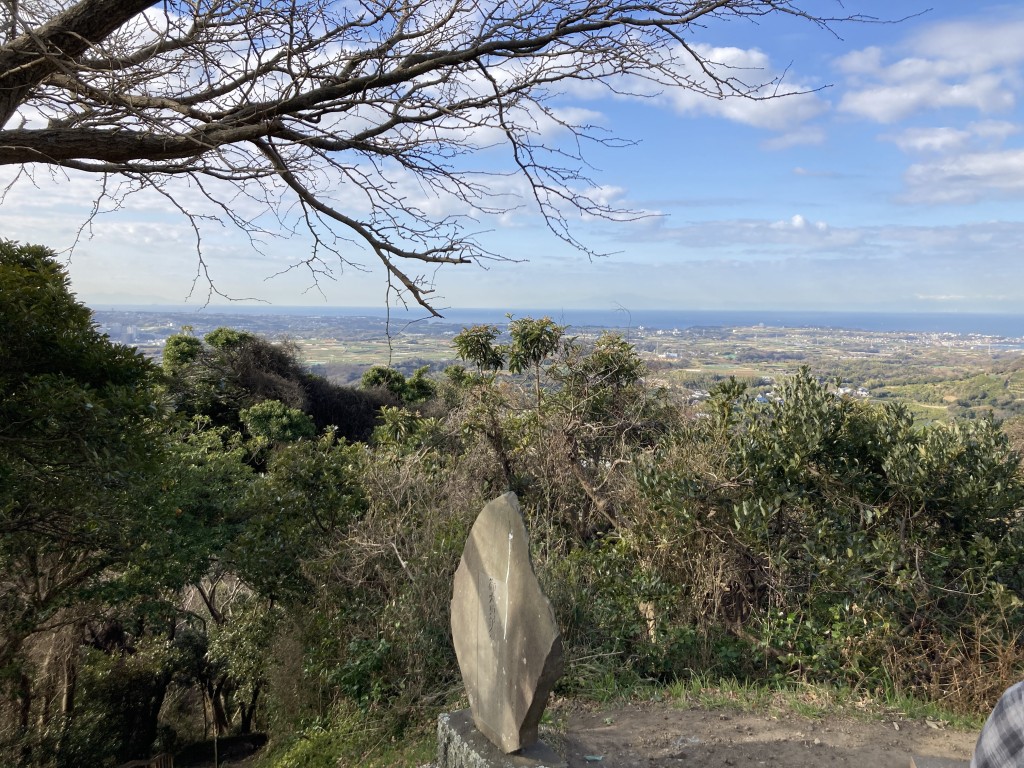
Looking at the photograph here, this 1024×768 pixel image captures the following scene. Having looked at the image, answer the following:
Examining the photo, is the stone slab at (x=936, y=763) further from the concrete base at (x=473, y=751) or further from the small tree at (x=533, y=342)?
the small tree at (x=533, y=342)

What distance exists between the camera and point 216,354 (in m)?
22.0

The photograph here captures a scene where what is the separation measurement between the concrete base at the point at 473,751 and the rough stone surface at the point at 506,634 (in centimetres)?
6

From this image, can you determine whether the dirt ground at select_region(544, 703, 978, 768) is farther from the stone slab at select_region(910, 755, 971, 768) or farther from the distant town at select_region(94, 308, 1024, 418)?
the distant town at select_region(94, 308, 1024, 418)

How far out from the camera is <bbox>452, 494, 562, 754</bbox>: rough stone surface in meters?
4.06

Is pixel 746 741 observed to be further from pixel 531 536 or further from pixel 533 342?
pixel 533 342

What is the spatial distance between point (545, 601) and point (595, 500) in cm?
534

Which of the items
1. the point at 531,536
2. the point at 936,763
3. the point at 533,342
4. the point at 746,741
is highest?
the point at 533,342

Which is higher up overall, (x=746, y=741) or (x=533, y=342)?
(x=533, y=342)

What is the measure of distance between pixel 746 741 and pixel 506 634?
6.85 feet

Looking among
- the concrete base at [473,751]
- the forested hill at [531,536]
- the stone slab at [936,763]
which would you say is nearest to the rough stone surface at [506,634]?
the concrete base at [473,751]

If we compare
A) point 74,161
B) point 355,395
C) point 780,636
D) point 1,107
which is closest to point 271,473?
point 74,161

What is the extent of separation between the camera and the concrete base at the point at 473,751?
4.16 meters

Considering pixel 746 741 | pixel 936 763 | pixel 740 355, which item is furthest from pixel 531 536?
pixel 740 355

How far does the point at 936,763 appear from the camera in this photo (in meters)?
4.33
